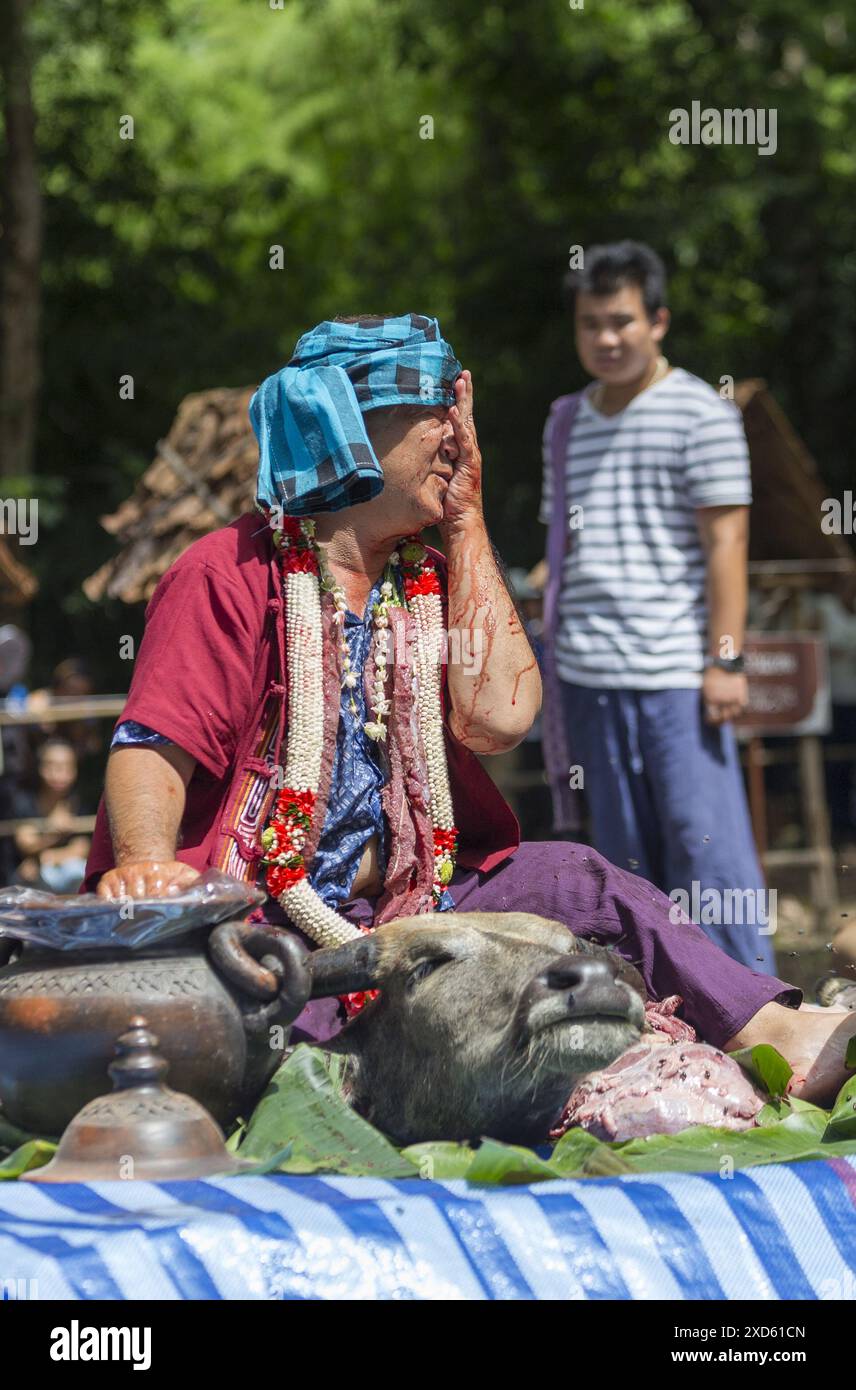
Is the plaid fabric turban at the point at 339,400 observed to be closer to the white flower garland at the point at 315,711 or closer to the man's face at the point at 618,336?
the white flower garland at the point at 315,711

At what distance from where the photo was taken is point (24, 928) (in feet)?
9.08

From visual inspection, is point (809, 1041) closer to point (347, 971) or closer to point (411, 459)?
point (347, 971)

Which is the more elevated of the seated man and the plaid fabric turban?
the plaid fabric turban

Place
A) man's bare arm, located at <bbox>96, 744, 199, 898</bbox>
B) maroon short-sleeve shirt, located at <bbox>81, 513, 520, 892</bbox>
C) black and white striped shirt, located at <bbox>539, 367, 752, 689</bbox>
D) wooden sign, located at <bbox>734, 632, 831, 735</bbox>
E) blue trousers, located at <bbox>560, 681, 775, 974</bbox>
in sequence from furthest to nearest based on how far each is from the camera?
wooden sign, located at <bbox>734, 632, 831, 735</bbox> → black and white striped shirt, located at <bbox>539, 367, 752, 689</bbox> → blue trousers, located at <bbox>560, 681, 775, 974</bbox> → maroon short-sleeve shirt, located at <bbox>81, 513, 520, 892</bbox> → man's bare arm, located at <bbox>96, 744, 199, 898</bbox>

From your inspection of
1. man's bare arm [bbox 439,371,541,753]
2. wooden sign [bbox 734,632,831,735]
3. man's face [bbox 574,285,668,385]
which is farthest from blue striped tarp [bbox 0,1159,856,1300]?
wooden sign [bbox 734,632,831,735]

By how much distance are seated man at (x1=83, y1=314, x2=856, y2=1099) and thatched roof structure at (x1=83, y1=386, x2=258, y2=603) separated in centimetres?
307

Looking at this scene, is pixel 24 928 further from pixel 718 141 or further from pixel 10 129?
pixel 718 141

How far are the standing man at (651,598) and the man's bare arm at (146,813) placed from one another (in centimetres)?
211

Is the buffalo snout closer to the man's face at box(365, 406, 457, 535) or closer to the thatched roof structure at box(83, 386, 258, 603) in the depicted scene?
the man's face at box(365, 406, 457, 535)

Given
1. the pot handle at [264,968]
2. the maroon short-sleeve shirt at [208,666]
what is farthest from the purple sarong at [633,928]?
the pot handle at [264,968]

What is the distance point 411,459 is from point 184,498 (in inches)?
136

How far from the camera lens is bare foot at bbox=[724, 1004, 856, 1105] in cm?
313

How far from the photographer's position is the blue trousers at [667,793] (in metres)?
4.91

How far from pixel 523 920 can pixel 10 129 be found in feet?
33.6
